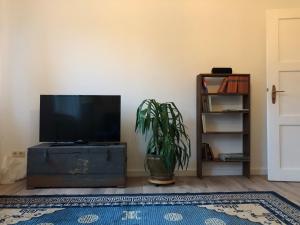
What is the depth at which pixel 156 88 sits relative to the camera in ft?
12.6

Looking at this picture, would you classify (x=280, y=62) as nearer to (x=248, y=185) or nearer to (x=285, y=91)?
(x=285, y=91)

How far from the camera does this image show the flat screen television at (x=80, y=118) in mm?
3428

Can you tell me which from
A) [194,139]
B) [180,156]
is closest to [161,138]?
[180,156]

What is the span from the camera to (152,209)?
8.13 ft

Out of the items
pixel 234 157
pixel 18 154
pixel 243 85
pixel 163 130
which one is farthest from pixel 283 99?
pixel 18 154

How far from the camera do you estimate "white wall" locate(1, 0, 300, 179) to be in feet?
12.4

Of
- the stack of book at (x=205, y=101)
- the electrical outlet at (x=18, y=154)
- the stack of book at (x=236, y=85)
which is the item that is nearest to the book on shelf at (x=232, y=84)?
the stack of book at (x=236, y=85)

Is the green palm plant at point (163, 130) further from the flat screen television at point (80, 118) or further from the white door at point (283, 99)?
the white door at point (283, 99)

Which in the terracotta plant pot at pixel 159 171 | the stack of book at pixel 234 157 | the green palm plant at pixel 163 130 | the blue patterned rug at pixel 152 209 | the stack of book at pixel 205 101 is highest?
the stack of book at pixel 205 101

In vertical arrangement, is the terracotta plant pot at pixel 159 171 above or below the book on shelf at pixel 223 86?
below

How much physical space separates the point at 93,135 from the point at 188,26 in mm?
1929

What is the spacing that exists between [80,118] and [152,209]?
1.50 metres

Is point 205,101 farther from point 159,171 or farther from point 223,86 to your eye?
point 159,171

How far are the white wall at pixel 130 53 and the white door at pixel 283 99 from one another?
337 mm
